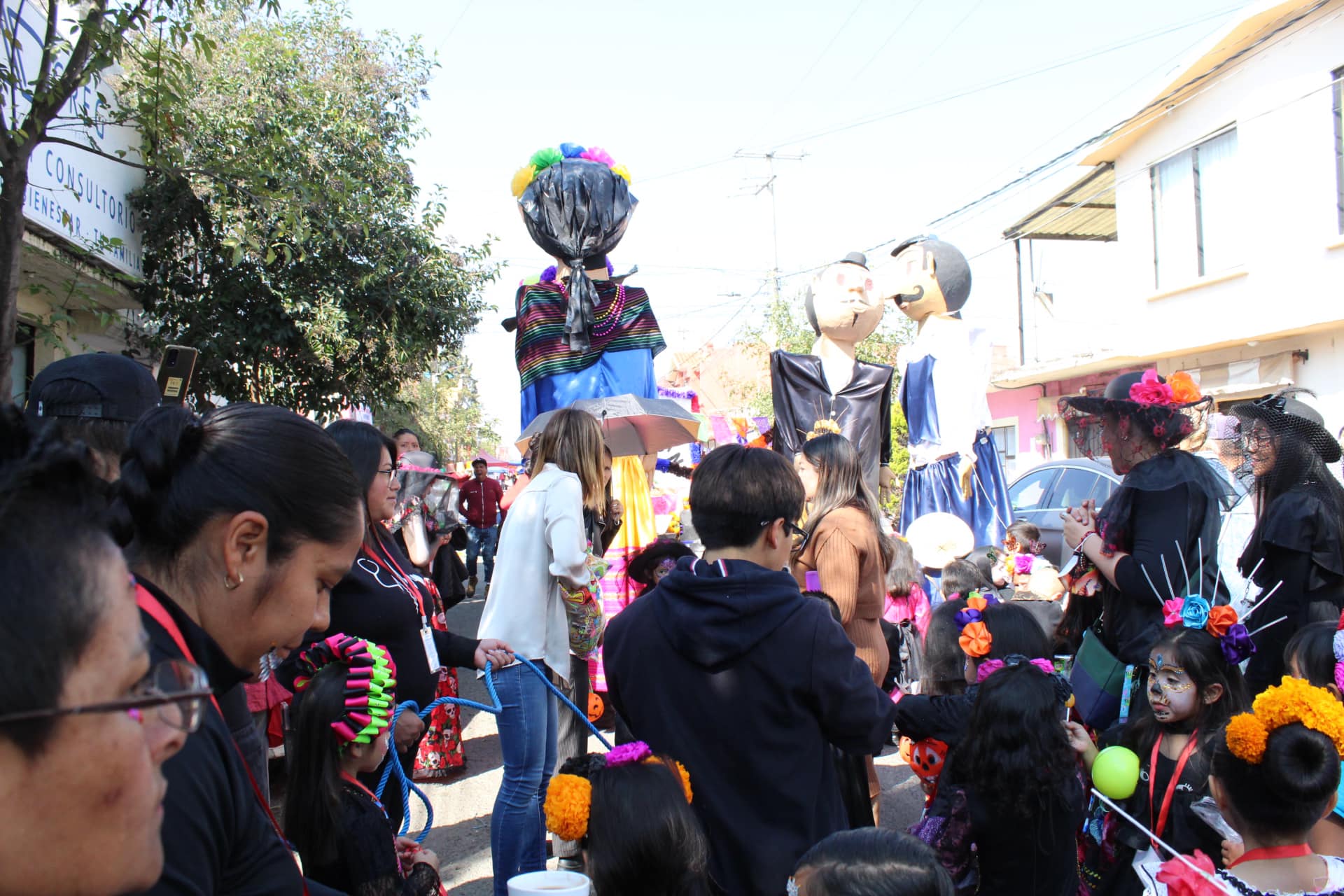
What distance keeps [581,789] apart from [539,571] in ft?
5.02

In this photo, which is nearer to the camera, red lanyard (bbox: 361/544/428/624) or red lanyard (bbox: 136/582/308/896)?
red lanyard (bbox: 136/582/308/896)

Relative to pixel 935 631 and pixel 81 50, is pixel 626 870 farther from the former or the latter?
pixel 81 50

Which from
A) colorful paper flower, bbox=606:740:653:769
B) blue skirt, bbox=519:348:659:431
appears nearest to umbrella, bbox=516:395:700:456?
blue skirt, bbox=519:348:659:431

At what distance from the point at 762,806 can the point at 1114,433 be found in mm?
2154

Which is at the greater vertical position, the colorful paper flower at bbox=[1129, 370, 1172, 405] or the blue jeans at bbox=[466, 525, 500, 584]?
the colorful paper flower at bbox=[1129, 370, 1172, 405]

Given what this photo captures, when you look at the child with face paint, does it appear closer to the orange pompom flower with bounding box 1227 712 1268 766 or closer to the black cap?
the orange pompom flower with bounding box 1227 712 1268 766

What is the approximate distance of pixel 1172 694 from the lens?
287 centimetres

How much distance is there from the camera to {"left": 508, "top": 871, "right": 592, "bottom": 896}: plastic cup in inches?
77.2

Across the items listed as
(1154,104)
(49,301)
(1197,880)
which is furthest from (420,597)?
(1154,104)

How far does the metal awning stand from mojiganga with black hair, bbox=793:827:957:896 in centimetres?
1562

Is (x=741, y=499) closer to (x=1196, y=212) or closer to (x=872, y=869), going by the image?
(x=872, y=869)

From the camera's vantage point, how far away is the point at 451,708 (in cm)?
534

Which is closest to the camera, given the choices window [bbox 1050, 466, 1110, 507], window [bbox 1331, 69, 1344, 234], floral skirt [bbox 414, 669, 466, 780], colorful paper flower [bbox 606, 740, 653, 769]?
colorful paper flower [bbox 606, 740, 653, 769]

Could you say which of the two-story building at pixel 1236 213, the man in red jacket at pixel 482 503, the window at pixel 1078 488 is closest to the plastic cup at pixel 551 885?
the window at pixel 1078 488
